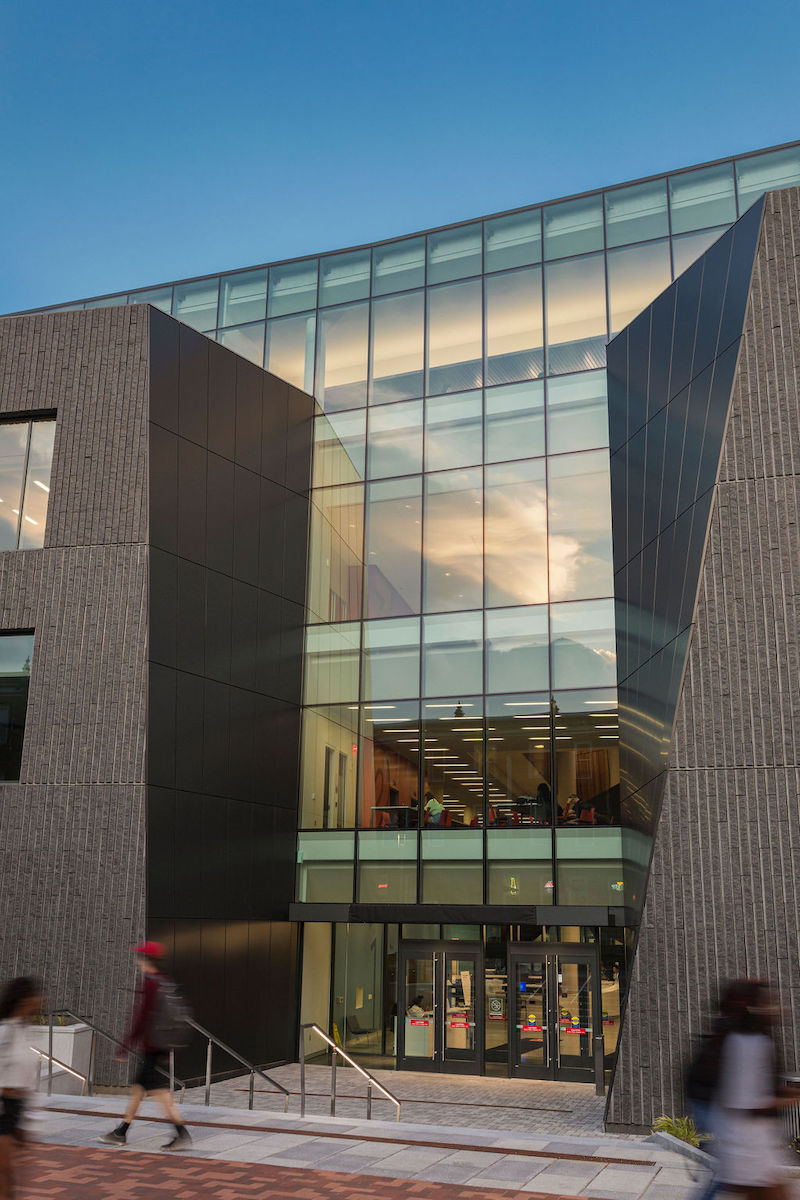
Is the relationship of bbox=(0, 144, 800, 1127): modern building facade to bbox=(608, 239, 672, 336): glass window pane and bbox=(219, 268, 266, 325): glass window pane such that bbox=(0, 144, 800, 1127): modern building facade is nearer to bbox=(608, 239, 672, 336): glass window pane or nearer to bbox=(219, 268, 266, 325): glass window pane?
bbox=(608, 239, 672, 336): glass window pane

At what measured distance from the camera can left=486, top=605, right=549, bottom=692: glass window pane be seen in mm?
20094

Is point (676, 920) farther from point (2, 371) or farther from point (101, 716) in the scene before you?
point (2, 371)

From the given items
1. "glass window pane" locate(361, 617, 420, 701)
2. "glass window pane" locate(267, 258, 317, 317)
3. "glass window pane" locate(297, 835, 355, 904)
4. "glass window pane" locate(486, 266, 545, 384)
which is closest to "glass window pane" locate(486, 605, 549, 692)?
"glass window pane" locate(361, 617, 420, 701)

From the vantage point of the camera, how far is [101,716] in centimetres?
1694

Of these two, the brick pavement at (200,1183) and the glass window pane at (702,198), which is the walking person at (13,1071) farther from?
the glass window pane at (702,198)

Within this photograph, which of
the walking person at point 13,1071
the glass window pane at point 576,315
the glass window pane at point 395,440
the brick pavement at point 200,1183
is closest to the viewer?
the walking person at point 13,1071

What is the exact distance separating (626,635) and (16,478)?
11063 millimetres

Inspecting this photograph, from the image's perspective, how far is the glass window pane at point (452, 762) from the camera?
1995 centimetres

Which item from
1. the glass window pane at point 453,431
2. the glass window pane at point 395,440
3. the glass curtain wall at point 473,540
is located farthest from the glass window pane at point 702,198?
the glass window pane at point 395,440

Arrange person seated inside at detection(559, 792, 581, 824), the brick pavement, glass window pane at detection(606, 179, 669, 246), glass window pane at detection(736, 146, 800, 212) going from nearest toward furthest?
1. the brick pavement
2. person seated inside at detection(559, 792, 581, 824)
3. glass window pane at detection(736, 146, 800, 212)
4. glass window pane at detection(606, 179, 669, 246)

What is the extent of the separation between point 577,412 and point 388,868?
9.67 metres

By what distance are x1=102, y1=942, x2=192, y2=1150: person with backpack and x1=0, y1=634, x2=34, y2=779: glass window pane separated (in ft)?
29.5

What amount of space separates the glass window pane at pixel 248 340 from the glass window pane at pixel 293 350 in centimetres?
19

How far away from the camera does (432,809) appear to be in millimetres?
20219
